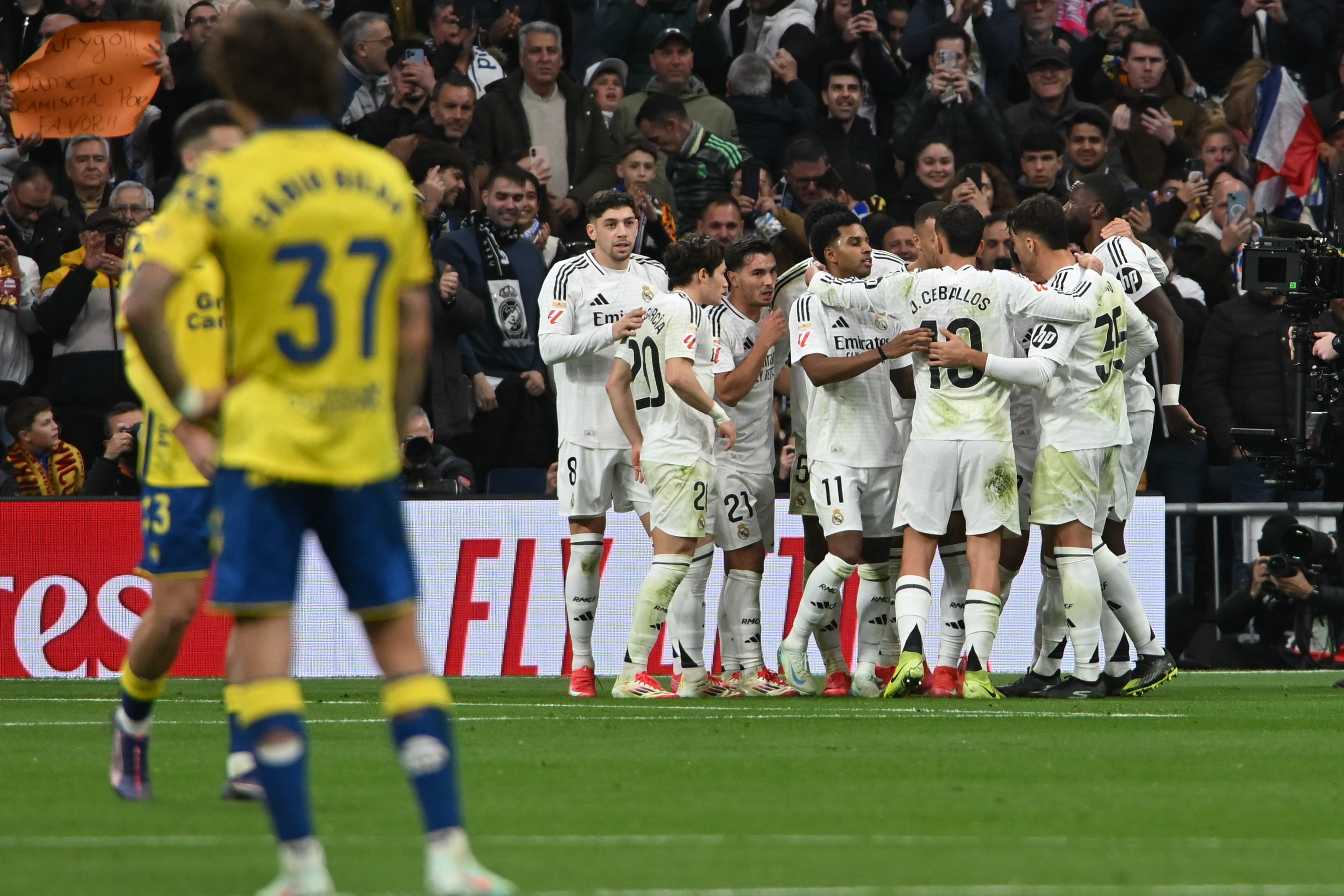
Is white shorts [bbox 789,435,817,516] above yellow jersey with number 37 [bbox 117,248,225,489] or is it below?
below

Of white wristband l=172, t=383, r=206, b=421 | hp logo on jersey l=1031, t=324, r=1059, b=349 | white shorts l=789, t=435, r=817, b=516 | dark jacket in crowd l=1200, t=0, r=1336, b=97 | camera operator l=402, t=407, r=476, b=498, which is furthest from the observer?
dark jacket in crowd l=1200, t=0, r=1336, b=97

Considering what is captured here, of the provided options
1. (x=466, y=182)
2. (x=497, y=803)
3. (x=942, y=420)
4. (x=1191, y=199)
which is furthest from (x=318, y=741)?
(x=1191, y=199)

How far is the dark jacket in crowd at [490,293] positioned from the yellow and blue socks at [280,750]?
10.6 m

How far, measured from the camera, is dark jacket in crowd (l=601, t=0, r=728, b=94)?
18.0 metres

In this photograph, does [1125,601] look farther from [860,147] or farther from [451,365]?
[860,147]

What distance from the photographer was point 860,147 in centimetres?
1783

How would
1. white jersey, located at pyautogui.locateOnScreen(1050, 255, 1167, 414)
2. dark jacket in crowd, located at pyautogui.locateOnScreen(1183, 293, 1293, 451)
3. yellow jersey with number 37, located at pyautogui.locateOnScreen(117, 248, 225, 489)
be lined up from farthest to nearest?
dark jacket in crowd, located at pyautogui.locateOnScreen(1183, 293, 1293, 451) → white jersey, located at pyautogui.locateOnScreen(1050, 255, 1167, 414) → yellow jersey with number 37, located at pyautogui.locateOnScreen(117, 248, 225, 489)

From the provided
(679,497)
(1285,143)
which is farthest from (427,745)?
(1285,143)

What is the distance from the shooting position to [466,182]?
15.7m

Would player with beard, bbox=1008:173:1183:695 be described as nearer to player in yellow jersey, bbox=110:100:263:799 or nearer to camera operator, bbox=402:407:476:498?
camera operator, bbox=402:407:476:498

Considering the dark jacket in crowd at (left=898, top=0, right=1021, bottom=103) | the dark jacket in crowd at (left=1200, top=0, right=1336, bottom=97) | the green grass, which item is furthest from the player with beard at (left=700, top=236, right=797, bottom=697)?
the dark jacket in crowd at (left=1200, top=0, right=1336, bottom=97)

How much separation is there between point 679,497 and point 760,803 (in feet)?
16.1

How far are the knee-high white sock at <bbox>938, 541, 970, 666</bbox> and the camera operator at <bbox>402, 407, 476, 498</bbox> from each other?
4.04 m

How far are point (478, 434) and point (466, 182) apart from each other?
81.2 inches
